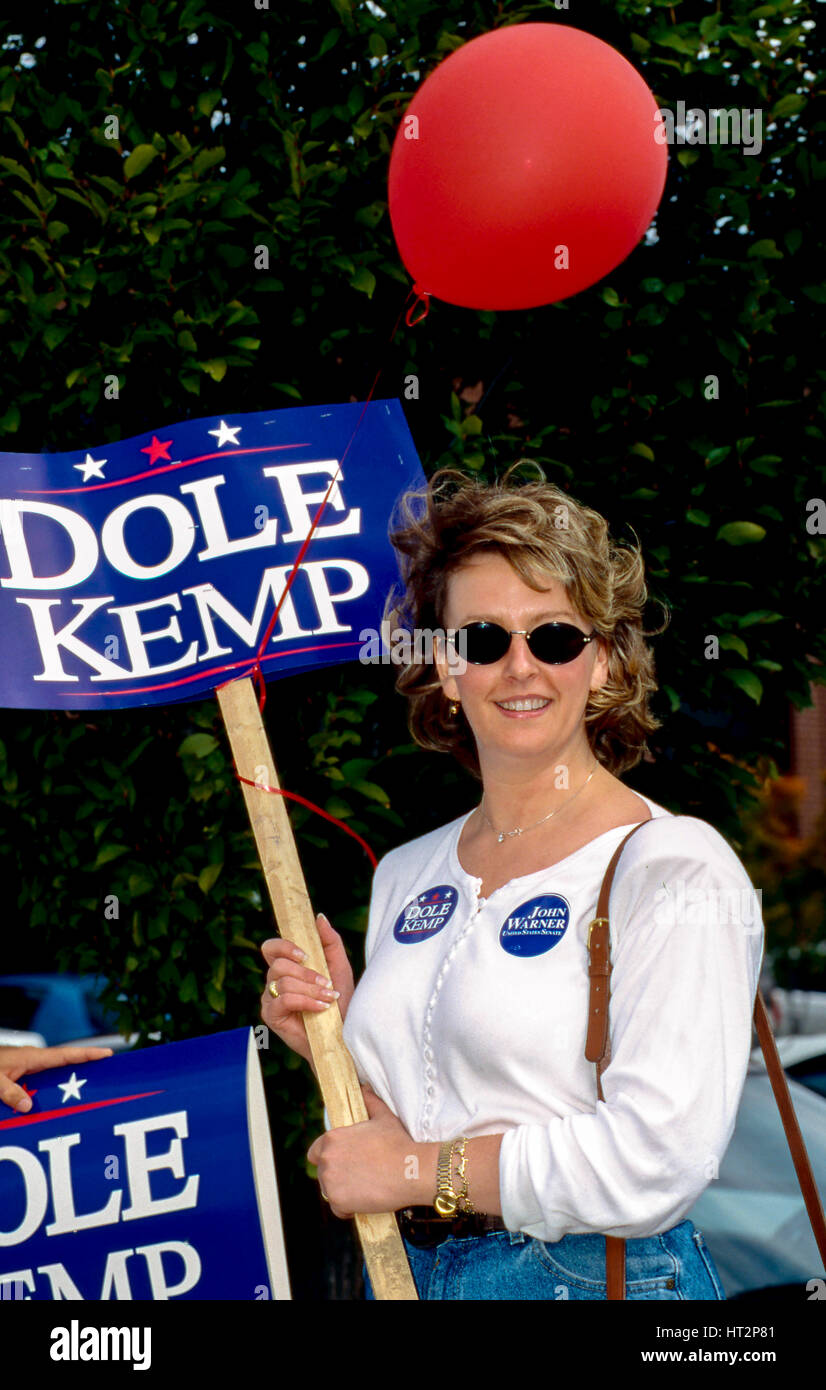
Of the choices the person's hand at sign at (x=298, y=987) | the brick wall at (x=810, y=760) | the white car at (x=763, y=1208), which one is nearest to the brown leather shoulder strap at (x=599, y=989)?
the person's hand at sign at (x=298, y=987)

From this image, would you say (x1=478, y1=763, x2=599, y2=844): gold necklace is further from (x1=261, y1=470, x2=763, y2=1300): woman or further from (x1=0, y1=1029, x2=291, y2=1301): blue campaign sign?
(x1=0, y1=1029, x2=291, y2=1301): blue campaign sign

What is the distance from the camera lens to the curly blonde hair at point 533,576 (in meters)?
2.38

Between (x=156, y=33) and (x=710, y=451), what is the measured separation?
1.67m

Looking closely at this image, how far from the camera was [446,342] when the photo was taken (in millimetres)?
3430

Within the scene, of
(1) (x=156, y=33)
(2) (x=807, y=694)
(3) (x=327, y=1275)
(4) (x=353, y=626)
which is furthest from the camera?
(3) (x=327, y=1275)

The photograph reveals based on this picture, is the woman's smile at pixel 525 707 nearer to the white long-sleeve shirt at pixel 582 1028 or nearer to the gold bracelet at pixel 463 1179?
the white long-sleeve shirt at pixel 582 1028

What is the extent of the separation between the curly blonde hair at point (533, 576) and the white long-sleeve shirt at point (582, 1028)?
12.8 inches

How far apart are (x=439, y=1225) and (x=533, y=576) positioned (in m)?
1.13

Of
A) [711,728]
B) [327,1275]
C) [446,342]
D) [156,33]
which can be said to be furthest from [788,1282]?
[156,33]

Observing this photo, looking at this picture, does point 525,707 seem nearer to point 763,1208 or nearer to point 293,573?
point 293,573

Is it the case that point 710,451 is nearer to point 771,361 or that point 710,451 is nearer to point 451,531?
point 771,361

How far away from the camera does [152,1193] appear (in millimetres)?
2604

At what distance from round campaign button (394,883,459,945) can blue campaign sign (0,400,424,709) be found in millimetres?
584

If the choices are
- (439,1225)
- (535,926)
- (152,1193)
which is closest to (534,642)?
(535,926)
